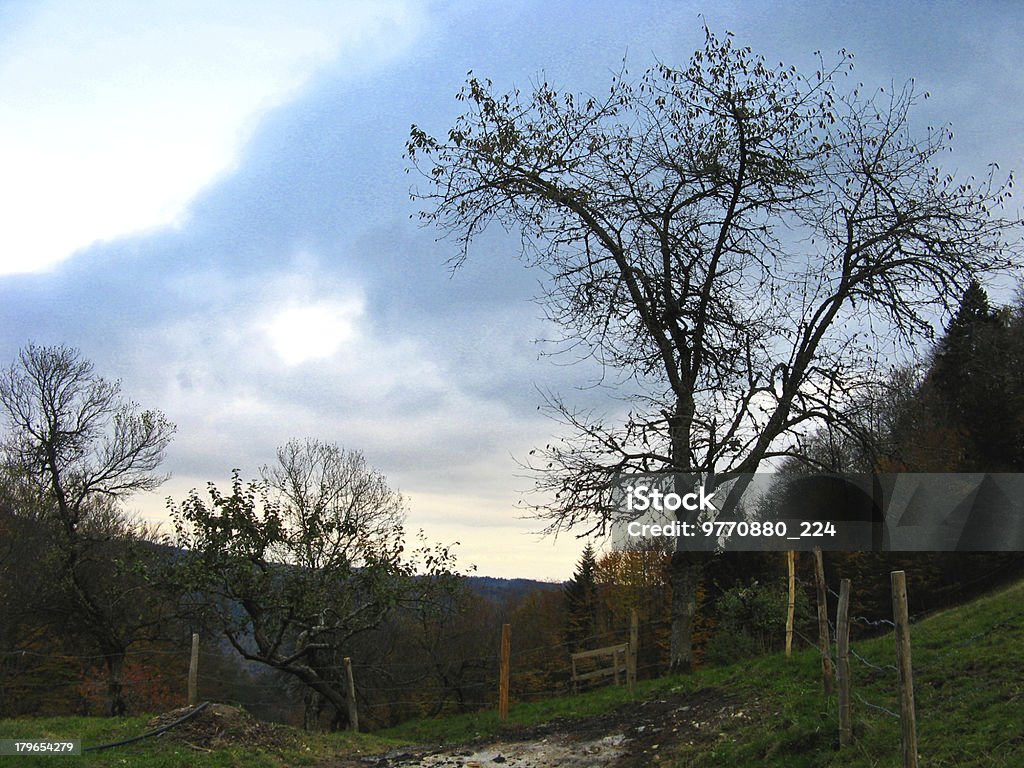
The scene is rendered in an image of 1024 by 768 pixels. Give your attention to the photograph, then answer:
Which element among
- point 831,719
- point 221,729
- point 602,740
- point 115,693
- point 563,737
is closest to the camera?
point 831,719

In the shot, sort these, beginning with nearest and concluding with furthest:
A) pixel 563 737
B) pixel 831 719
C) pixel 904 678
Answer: pixel 904 678, pixel 831 719, pixel 563 737

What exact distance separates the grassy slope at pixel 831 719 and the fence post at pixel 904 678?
0.83m

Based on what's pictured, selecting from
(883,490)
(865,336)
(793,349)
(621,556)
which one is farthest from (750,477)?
(621,556)

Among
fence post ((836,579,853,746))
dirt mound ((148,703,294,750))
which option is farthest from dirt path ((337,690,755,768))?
fence post ((836,579,853,746))

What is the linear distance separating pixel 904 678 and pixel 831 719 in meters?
2.39

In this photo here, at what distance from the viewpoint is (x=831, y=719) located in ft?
25.8

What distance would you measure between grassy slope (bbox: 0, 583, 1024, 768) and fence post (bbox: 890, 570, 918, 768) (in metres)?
0.83

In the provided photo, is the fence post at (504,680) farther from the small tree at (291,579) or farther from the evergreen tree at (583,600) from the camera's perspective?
the evergreen tree at (583,600)

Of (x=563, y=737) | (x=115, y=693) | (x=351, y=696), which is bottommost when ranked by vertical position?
(x=115, y=693)

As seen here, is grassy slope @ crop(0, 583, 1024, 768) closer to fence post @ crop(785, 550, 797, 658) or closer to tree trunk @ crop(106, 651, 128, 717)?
fence post @ crop(785, 550, 797, 658)

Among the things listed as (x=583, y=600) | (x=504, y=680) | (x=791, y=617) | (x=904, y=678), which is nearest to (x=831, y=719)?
(x=904, y=678)

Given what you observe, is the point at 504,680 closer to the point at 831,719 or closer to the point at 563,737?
the point at 563,737

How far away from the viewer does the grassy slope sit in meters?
6.82

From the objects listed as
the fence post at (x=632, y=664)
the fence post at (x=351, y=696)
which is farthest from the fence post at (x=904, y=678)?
the fence post at (x=351, y=696)
